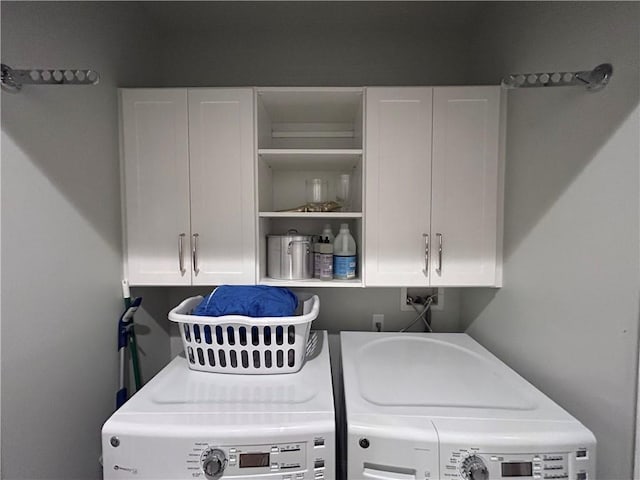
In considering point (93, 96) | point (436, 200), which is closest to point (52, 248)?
point (93, 96)

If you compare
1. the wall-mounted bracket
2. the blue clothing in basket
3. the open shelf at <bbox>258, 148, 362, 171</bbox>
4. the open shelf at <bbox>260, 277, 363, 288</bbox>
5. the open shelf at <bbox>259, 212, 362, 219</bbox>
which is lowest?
the blue clothing in basket

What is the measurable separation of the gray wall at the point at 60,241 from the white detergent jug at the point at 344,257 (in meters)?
0.95

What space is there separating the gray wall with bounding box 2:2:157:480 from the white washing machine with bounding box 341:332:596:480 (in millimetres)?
950

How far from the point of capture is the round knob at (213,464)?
84cm

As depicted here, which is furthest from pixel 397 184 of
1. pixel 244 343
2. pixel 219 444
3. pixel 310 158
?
pixel 219 444

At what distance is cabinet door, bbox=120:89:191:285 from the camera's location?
134cm

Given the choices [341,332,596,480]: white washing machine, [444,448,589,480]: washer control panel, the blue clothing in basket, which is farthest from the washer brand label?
[444,448,589,480]: washer control panel

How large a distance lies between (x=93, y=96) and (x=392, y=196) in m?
1.23

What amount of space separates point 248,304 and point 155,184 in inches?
26.9

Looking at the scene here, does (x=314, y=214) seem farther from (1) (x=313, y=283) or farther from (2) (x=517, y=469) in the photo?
(2) (x=517, y=469)

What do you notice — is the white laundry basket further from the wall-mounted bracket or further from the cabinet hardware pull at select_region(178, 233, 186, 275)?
the wall-mounted bracket

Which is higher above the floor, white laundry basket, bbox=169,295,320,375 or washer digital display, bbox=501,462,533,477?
white laundry basket, bbox=169,295,320,375

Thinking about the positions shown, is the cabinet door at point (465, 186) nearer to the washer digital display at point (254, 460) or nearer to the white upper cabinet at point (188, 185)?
the white upper cabinet at point (188, 185)

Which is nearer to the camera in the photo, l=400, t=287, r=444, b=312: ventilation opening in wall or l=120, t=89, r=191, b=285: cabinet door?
l=120, t=89, r=191, b=285: cabinet door
